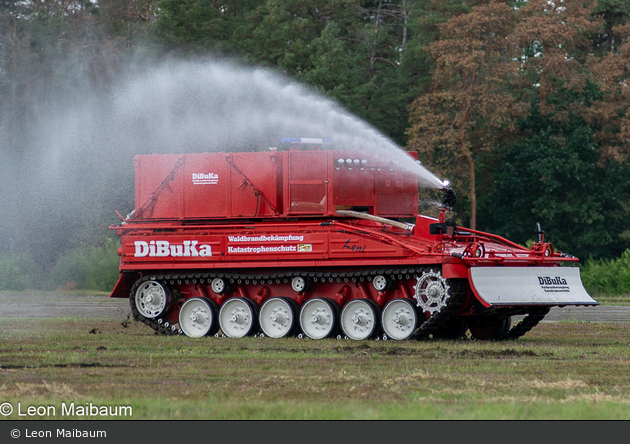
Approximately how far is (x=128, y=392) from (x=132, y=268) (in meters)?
9.31

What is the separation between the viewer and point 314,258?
18.7m

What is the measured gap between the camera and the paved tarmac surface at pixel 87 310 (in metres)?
25.5

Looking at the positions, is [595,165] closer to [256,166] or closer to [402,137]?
[402,137]

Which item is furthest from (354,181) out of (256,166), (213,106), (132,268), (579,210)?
(579,210)

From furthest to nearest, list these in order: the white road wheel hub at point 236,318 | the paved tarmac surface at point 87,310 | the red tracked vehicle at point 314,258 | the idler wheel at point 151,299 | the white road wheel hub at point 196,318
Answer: the paved tarmac surface at point 87,310
the idler wheel at point 151,299
the white road wheel hub at point 196,318
the white road wheel hub at point 236,318
the red tracked vehicle at point 314,258

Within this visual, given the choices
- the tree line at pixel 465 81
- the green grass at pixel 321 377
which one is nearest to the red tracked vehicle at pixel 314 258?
the green grass at pixel 321 377

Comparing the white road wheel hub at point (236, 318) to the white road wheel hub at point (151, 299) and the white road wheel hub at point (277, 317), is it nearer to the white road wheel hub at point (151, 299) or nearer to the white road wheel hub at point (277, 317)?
the white road wheel hub at point (277, 317)

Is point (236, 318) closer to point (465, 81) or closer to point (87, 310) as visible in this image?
point (87, 310)

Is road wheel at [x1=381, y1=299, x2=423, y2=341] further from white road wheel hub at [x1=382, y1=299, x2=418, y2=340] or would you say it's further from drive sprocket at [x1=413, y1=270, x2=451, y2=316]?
drive sprocket at [x1=413, y1=270, x2=451, y2=316]

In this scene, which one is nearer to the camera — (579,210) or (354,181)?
(354,181)

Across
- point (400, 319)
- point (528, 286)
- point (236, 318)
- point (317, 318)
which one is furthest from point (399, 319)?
point (236, 318)

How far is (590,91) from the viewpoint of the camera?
53.8 metres

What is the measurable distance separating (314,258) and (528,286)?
3820 mm

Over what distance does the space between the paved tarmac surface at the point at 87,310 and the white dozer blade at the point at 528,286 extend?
5.65 meters
